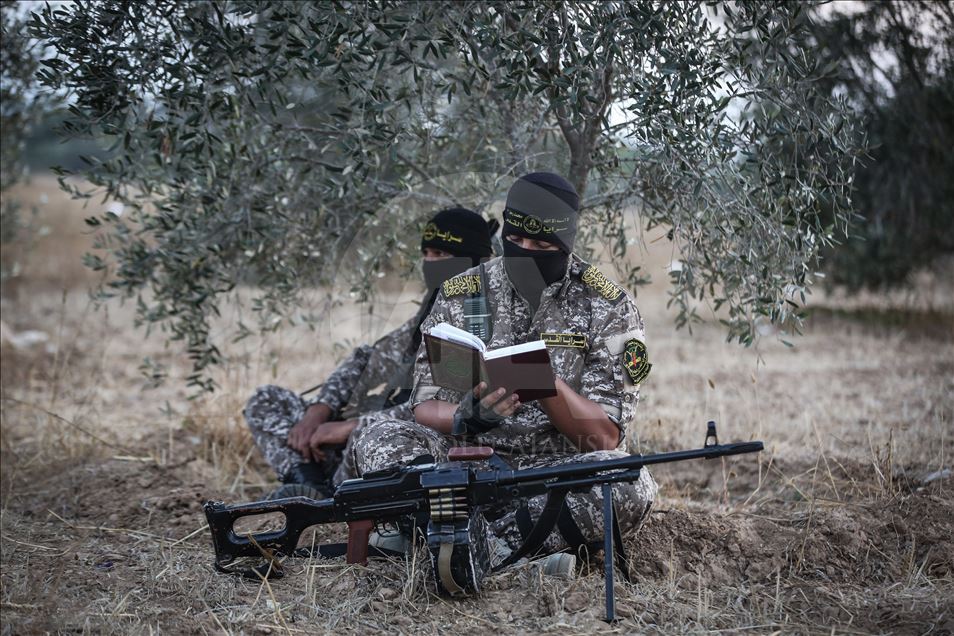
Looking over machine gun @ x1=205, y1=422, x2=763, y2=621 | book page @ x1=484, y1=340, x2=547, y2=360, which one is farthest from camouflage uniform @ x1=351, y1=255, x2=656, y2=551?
book page @ x1=484, y1=340, x2=547, y2=360

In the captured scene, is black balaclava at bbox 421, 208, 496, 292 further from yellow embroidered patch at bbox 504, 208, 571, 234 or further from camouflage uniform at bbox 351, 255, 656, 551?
yellow embroidered patch at bbox 504, 208, 571, 234

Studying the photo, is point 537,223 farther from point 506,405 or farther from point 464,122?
point 464,122

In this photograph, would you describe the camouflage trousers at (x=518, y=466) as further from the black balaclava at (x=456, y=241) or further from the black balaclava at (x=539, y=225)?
the black balaclava at (x=456, y=241)


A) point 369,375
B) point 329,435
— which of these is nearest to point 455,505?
point 329,435

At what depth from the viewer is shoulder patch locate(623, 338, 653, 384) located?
12.0 ft

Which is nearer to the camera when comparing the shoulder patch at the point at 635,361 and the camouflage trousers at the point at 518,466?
the camouflage trousers at the point at 518,466

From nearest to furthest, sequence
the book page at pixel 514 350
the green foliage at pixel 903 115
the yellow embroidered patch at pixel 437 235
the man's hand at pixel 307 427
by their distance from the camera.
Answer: the book page at pixel 514 350 < the yellow embroidered patch at pixel 437 235 < the man's hand at pixel 307 427 < the green foliage at pixel 903 115

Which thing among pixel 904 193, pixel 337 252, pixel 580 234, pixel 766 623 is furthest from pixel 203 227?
pixel 904 193

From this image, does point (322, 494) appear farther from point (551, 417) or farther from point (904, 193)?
point (904, 193)

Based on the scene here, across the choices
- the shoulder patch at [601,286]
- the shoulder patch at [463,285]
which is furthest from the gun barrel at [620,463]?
the shoulder patch at [463,285]

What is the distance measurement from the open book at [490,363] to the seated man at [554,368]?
220mm

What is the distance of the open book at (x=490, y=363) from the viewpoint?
301 centimetres

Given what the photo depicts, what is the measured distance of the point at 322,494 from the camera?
4.51 m

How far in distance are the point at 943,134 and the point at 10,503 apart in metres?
8.10
